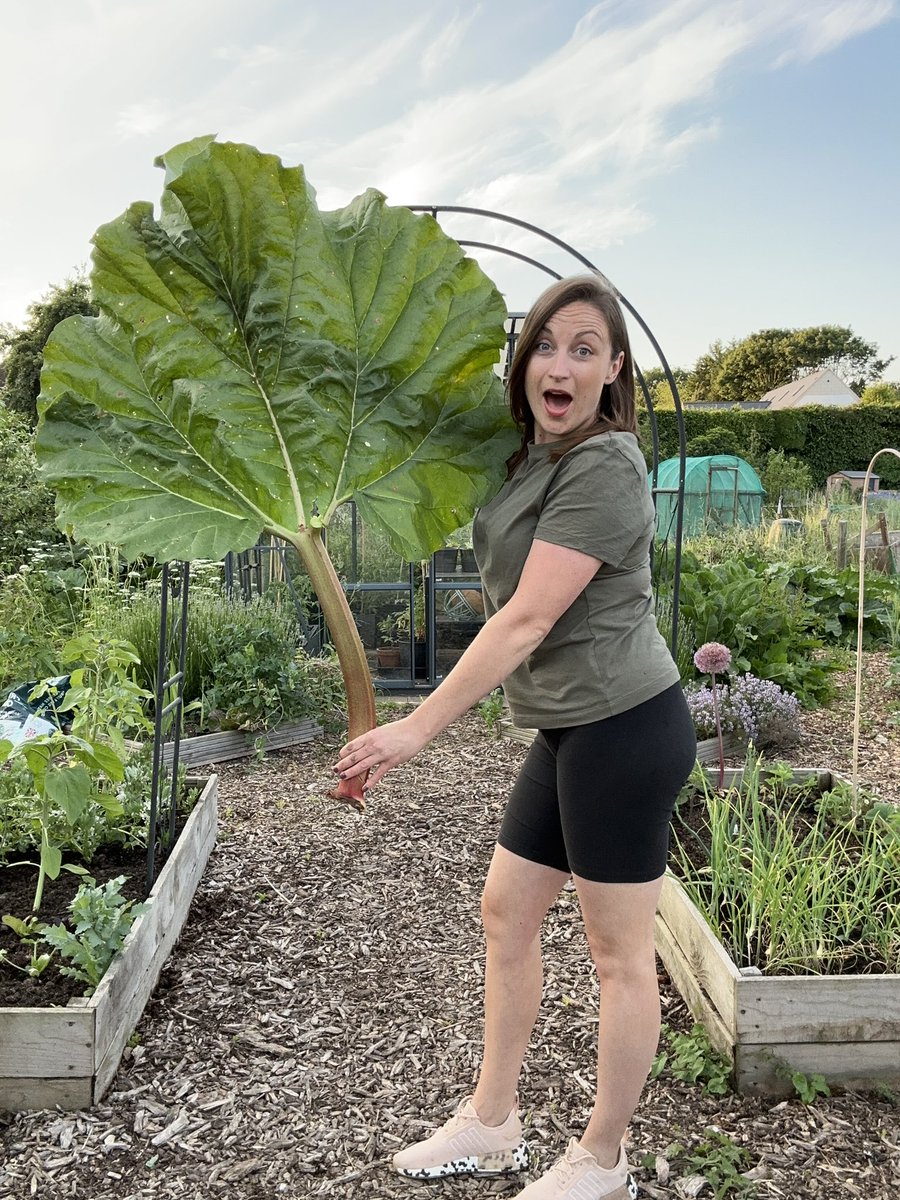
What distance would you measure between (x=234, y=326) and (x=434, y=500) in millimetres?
425

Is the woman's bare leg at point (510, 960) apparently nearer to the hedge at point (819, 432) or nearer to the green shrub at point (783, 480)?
the green shrub at point (783, 480)

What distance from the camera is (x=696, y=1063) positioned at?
224 centimetres

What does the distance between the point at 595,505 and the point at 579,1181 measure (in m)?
1.32

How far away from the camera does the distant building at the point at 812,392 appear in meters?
45.0

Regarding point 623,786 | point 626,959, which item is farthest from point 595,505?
point 626,959

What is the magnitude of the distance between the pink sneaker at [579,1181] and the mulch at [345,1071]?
6.0 inches

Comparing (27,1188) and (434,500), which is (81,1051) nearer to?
(27,1188)

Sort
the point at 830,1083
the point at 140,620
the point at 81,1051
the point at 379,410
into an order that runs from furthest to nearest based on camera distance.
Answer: the point at 140,620 → the point at 830,1083 → the point at 81,1051 → the point at 379,410

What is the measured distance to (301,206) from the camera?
1.43 metres

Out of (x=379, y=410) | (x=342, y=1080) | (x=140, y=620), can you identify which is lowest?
(x=342, y=1080)

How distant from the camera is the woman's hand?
1.39 m

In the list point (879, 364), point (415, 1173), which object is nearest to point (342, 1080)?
point (415, 1173)

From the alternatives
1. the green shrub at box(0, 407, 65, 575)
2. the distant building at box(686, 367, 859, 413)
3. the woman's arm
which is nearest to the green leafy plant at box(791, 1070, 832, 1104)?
the woman's arm

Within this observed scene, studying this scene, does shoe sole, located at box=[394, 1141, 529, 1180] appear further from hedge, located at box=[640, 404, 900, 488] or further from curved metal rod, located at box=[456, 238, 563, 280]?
hedge, located at box=[640, 404, 900, 488]
